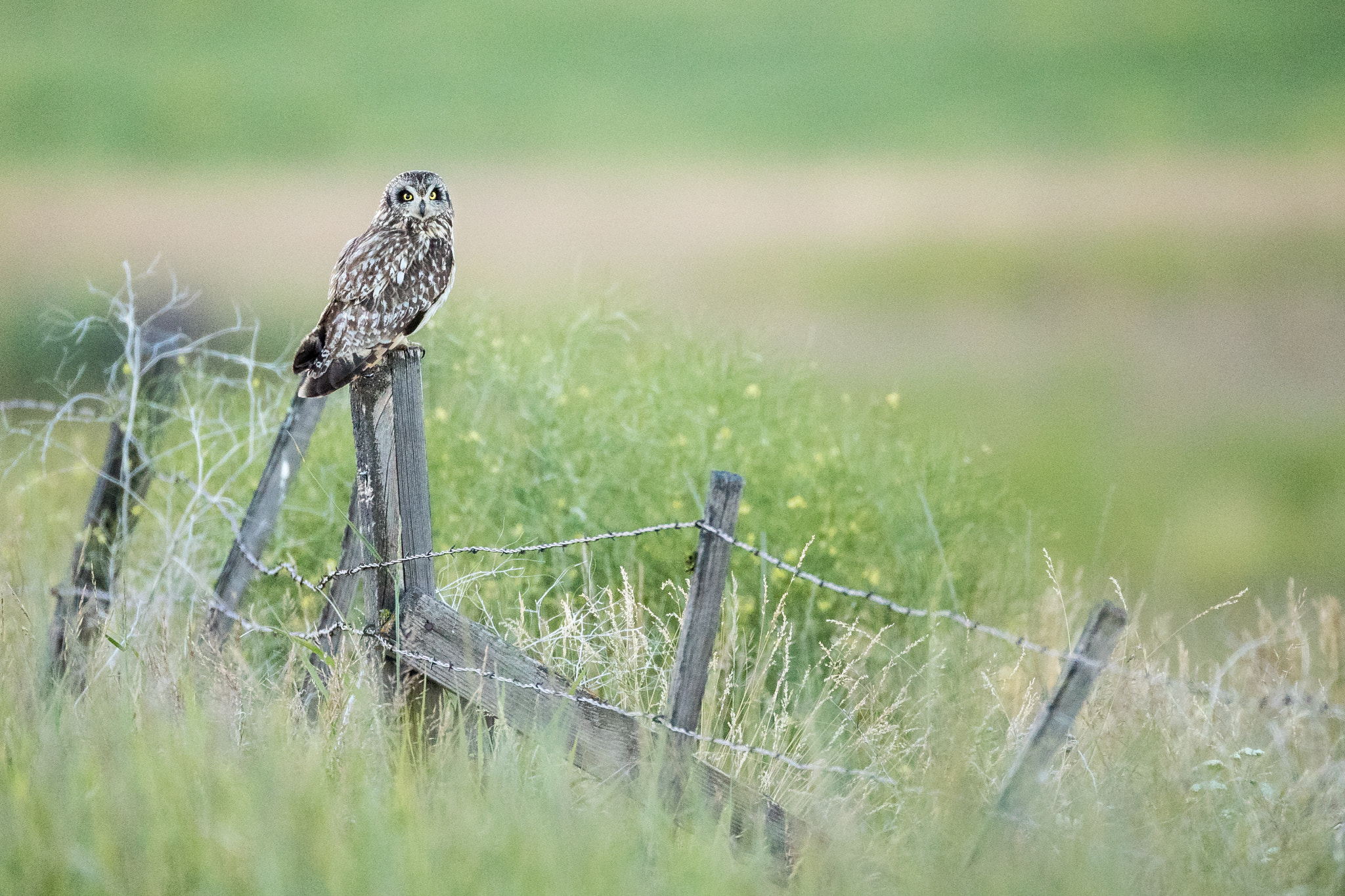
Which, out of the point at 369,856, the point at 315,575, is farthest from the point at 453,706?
A: the point at 315,575

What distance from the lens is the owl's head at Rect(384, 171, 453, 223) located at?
3.95 meters

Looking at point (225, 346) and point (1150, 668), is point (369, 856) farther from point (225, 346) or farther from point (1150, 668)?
point (225, 346)

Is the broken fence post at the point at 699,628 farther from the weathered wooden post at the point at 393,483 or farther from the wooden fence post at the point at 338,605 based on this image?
the wooden fence post at the point at 338,605

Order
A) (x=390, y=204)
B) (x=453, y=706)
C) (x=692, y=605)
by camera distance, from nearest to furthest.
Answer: (x=692, y=605)
(x=453, y=706)
(x=390, y=204)

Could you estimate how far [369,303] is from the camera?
358 centimetres

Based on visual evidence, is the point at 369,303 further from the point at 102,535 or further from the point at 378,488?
the point at 102,535

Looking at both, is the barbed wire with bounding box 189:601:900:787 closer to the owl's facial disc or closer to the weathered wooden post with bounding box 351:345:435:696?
the weathered wooden post with bounding box 351:345:435:696

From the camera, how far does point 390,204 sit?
398 cm

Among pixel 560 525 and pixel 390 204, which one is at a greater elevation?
pixel 390 204

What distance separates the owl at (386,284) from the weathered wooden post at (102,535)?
1117 millimetres

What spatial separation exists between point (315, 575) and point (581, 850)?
3.69 metres

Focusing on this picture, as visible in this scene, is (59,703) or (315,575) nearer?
(59,703)

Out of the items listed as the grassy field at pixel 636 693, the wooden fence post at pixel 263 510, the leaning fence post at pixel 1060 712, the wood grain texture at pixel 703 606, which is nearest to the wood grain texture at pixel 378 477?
the grassy field at pixel 636 693

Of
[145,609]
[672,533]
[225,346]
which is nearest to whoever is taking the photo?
[145,609]
